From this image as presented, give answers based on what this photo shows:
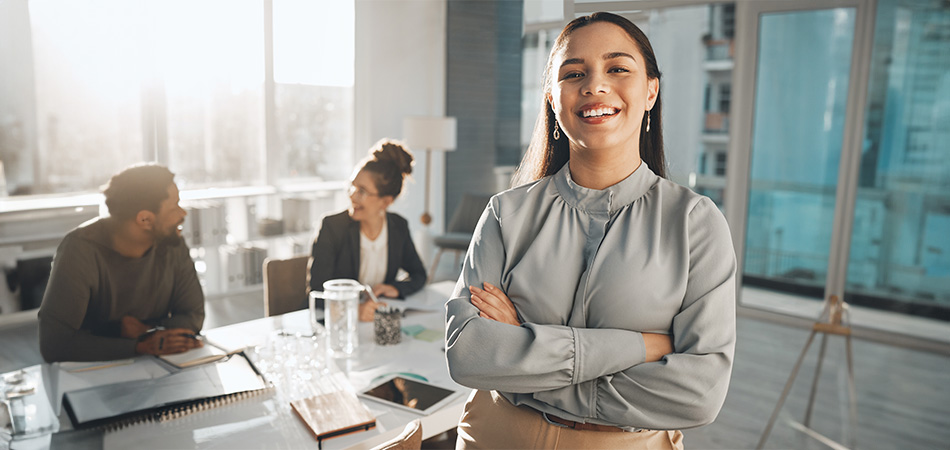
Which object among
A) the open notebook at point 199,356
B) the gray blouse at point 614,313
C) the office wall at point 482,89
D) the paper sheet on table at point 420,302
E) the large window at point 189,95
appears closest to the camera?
the gray blouse at point 614,313

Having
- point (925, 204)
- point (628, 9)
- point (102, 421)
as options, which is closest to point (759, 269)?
point (925, 204)

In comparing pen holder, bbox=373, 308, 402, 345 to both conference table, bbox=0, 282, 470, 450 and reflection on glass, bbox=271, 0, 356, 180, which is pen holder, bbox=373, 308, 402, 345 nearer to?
conference table, bbox=0, 282, 470, 450

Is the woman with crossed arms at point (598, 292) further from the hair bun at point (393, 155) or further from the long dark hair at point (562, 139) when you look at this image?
the hair bun at point (393, 155)

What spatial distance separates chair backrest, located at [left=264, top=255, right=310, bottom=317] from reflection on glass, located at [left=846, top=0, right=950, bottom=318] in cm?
382

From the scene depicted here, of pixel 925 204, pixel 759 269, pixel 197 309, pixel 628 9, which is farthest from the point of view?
pixel 759 269

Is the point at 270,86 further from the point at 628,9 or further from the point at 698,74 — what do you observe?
the point at 628,9

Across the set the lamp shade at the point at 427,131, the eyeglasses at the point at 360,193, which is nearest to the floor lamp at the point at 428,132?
the lamp shade at the point at 427,131

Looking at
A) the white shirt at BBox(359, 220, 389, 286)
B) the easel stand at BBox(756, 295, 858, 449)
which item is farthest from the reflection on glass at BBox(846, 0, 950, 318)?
the white shirt at BBox(359, 220, 389, 286)

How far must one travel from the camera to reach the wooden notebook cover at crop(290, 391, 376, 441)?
133 cm

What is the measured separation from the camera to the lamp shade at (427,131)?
555 cm

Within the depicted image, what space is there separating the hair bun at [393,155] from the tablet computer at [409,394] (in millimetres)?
1184

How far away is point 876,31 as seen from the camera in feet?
13.9

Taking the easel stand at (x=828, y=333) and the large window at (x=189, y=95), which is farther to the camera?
the large window at (x=189, y=95)

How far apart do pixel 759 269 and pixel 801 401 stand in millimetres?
1829
